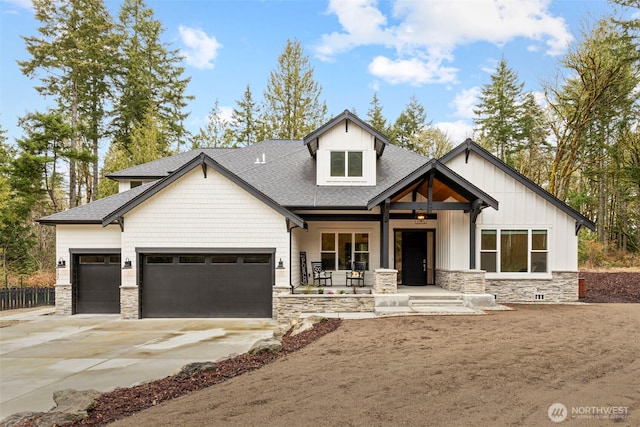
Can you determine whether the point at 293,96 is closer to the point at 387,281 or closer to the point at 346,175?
the point at 346,175

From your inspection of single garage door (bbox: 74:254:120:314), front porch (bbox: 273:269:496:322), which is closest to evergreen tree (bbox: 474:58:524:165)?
front porch (bbox: 273:269:496:322)

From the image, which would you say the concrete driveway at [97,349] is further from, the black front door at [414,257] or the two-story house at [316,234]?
the black front door at [414,257]

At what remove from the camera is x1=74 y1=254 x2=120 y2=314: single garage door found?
13.1 m

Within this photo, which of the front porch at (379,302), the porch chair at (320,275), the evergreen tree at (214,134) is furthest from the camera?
the evergreen tree at (214,134)

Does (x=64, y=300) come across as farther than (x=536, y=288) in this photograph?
No

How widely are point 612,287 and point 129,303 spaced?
19.3 meters

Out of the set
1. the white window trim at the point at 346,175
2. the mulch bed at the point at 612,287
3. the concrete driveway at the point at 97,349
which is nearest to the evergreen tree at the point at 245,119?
the white window trim at the point at 346,175

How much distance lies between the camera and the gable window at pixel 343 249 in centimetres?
1451

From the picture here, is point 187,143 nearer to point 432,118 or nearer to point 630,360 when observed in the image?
point 432,118

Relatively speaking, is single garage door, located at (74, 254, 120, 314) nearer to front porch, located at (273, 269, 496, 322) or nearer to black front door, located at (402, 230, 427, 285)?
front porch, located at (273, 269, 496, 322)

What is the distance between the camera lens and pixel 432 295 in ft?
38.3

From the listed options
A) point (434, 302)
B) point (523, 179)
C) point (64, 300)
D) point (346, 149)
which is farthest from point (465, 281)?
point (64, 300)

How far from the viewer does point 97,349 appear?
832 cm

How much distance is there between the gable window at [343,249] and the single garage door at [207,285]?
2.91 m
